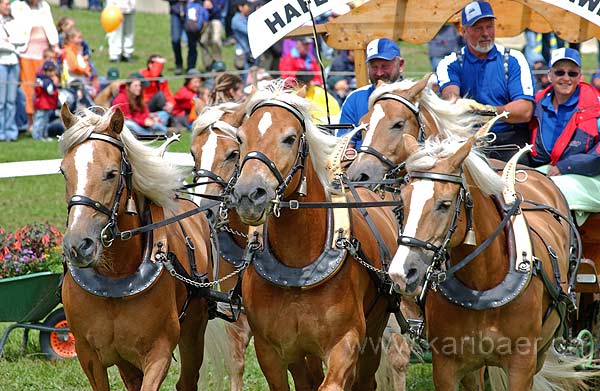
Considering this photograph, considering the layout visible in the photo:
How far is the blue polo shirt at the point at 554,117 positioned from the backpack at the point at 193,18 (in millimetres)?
15159

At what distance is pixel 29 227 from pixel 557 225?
4.54 meters

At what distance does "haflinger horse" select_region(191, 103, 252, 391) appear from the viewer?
713 centimetres

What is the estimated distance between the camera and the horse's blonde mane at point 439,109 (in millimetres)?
6533

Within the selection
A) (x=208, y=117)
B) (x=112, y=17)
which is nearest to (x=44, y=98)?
(x=112, y=17)

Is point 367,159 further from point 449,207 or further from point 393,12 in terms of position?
point 393,12

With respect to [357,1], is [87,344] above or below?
below

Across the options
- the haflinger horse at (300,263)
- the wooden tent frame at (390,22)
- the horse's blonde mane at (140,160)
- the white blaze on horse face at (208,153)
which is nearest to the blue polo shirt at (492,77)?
the wooden tent frame at (390,22)

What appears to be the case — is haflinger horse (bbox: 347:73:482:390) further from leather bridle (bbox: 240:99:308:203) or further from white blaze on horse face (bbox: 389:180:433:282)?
white blaze on horse face (bbox: 389:180:433:282)

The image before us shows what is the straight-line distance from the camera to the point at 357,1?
8.09 metres

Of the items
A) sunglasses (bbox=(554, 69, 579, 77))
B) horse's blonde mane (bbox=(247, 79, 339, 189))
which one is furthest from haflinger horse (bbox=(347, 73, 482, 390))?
sunglasses (bbox=(554, 69, 579, 77))

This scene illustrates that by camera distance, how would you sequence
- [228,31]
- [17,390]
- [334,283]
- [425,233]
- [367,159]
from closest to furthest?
[425,233], [334,283], [367,159], [17,390], [228,31]

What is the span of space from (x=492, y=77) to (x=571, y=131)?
0.76m

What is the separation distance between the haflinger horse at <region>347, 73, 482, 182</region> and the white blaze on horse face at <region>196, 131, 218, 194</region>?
3.77 ft

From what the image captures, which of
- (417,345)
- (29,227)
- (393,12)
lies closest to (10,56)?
(29,227)
